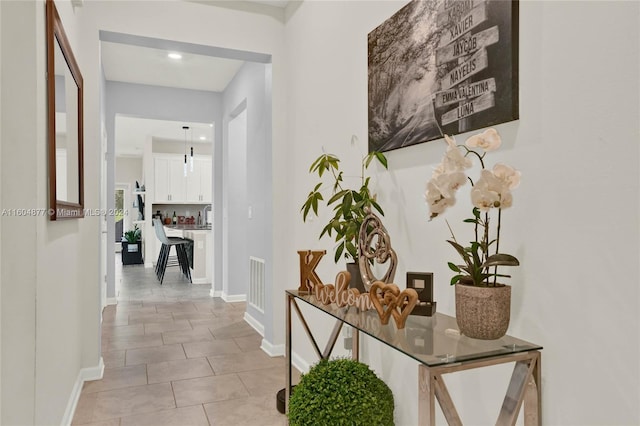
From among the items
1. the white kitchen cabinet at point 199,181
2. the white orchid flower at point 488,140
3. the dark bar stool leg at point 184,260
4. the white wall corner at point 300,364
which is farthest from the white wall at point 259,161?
the white kitchen cabinet at point 199,181

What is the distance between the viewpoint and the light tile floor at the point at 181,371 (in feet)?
7.89

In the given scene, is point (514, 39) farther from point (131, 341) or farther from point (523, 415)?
point (131, 341)

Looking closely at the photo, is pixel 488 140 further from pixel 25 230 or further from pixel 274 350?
pixel 274 350

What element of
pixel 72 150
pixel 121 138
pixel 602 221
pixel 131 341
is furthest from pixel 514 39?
pixel 121 138

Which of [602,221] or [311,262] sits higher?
[602,221]

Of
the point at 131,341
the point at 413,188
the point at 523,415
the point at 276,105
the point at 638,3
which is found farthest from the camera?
the point at 131,341

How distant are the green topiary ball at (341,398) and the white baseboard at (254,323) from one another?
2.22 metres

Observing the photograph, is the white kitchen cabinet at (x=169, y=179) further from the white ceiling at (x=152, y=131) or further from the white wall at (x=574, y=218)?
the white wall at (x=574, y=218)

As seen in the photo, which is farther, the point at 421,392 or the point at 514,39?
the point at 514,39

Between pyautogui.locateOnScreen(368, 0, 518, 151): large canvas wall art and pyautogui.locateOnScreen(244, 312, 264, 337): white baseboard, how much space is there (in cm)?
248

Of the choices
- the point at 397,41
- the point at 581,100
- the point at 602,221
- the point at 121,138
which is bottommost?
the point at 602,221

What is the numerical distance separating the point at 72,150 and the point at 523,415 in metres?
2.34

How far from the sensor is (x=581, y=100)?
1157mm

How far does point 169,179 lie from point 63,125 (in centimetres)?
763
